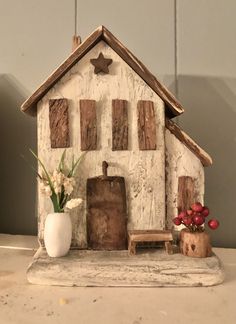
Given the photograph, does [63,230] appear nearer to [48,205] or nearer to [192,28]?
[48,205]

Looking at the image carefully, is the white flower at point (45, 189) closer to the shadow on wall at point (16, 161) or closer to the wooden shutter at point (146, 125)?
the wooden shutter at point (146, 125)

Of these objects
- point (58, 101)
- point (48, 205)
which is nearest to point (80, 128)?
point (58, 101)

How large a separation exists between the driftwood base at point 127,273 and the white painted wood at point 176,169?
17 cm

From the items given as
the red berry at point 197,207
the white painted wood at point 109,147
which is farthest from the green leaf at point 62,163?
the red berry at point 197,207

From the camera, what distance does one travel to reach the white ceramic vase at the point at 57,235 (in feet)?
2.78

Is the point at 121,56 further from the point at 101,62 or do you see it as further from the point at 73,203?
the point at 73,203

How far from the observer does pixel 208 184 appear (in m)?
1.14

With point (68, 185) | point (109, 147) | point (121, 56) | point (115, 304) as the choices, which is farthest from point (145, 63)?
point (115, 304)

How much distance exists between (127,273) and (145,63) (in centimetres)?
69

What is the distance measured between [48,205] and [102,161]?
0.18 m

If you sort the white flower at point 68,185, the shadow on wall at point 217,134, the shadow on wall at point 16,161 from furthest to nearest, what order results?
the shadow on wall at point 16,161 → the shadow on wall at point 217,134 → the white flower at point 68,185

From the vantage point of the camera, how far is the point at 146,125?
925mm

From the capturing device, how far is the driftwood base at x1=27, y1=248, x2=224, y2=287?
2.52 ft

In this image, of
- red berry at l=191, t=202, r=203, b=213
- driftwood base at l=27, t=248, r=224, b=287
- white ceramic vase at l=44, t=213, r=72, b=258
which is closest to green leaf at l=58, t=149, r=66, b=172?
white ceramic vase at l=44, t=213, r=72, b=258
